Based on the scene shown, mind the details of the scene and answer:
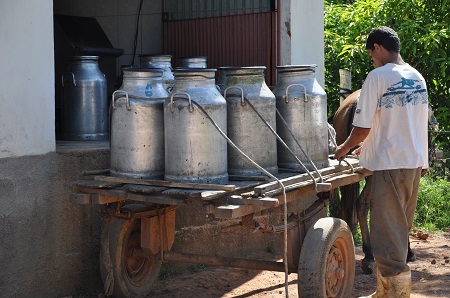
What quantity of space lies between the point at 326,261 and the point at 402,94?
1133 millimetres

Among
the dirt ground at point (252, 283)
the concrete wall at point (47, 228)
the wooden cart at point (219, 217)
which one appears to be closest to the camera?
the wooden cart at point (219, 217)

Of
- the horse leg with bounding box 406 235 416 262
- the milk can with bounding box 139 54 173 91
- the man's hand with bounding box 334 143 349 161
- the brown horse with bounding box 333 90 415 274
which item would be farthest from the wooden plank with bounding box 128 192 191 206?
the horse leg with bounding box 406 235 416 262

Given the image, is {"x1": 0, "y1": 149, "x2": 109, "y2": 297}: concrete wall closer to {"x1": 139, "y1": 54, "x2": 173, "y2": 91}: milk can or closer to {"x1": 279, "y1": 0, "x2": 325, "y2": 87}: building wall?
{"x1": 139, "y1": 54, "x2": 173, "y2": 91}: milk can

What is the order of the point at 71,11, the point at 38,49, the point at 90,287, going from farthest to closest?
the point at 71,11, the point at 90,287, the point at 38,49

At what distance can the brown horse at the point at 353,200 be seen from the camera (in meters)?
6.60

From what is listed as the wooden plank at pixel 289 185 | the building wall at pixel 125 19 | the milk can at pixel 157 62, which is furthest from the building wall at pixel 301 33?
the wooden plank at pixel 289 185

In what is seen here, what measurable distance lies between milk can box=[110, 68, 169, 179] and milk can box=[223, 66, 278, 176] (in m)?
0.43

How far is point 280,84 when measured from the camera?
16.8 ft

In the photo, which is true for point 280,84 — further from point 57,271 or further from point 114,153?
point 57,271

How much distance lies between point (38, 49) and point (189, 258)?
1.69m

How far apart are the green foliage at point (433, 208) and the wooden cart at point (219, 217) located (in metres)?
3.74

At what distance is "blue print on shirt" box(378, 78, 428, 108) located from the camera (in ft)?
15.6

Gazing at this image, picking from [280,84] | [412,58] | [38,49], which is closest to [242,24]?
[280,84]

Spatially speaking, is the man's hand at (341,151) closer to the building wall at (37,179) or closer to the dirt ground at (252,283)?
the dirt ground at (252,283)
